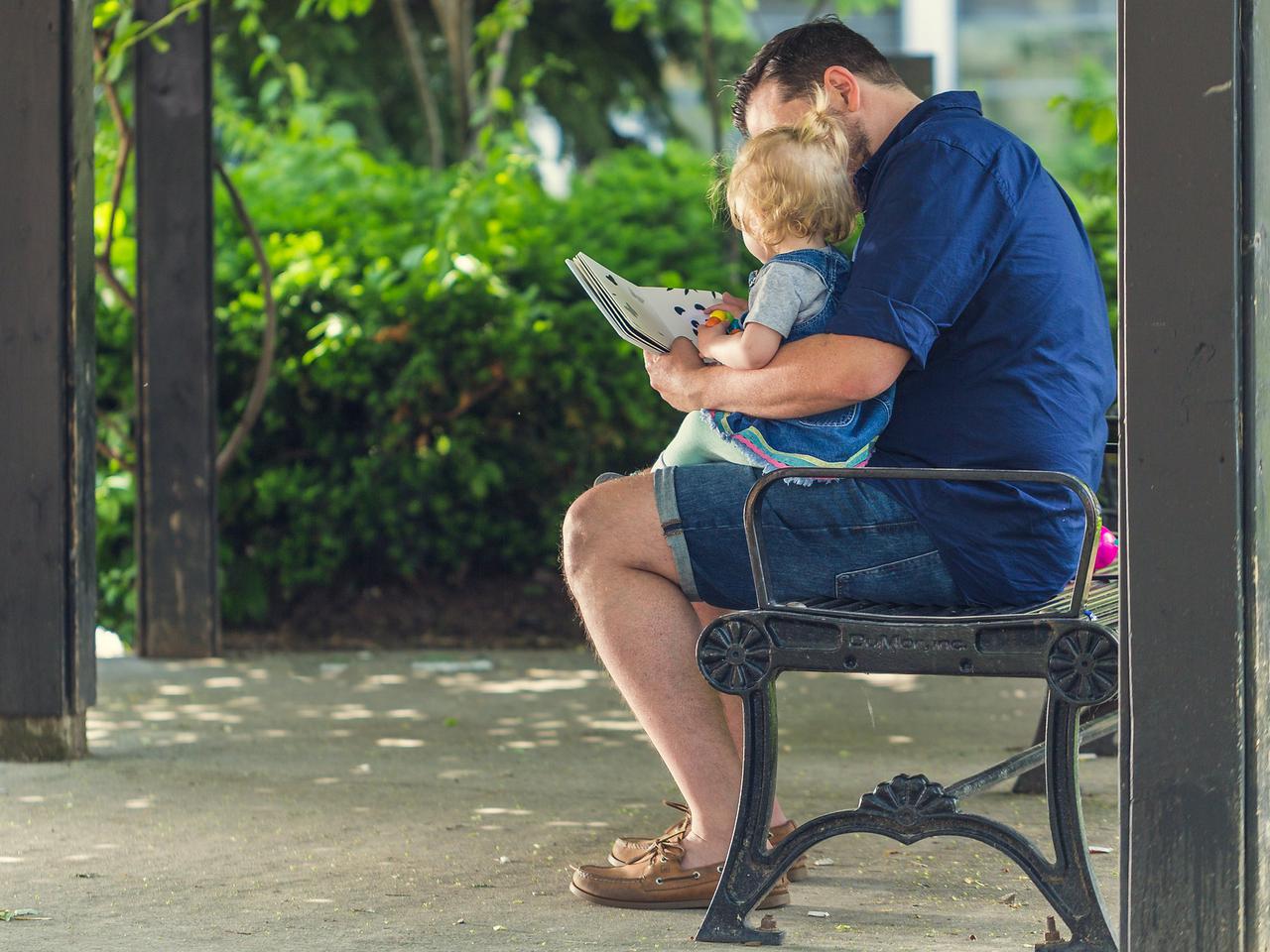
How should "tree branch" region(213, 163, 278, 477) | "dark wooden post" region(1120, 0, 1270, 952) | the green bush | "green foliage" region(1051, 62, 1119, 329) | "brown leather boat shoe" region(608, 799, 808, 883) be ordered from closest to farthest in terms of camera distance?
"dark wooden post" region(1120, 0, 1270, 952)
"brown leather boat shoe" region(608, 799, 808, 883)
"green foliage" region(1051, 62, 1119, 329)
"tree branch" region(213, 163, 278, 477)
the green bush

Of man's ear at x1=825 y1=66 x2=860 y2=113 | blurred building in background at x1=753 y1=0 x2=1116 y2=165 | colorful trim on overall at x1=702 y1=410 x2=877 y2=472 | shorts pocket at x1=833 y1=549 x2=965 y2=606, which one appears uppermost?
blurred building in background at x1=753 y1=0 x2=1116 y2=165

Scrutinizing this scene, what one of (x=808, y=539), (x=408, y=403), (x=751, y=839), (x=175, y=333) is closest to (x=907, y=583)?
(x=808, y=539)

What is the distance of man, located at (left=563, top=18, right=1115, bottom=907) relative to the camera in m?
3.10

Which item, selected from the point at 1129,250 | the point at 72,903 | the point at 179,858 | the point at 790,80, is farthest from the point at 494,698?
the point at 1129,250

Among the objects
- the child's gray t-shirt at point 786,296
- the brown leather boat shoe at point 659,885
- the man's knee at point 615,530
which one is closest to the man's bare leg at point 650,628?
the man's knee at point 615,530

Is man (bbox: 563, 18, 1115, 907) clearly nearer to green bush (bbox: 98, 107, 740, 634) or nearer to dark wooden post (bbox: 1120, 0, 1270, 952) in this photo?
dark wooden post (bbox: 1120, 0, 1270, 952)

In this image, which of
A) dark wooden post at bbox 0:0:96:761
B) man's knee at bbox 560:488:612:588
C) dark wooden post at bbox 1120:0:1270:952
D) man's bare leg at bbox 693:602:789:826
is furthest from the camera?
dark wooden post at bbox 0:0:96:761

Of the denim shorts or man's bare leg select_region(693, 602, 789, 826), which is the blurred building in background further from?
the denim shorts

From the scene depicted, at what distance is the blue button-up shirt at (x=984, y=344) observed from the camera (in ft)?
10.2

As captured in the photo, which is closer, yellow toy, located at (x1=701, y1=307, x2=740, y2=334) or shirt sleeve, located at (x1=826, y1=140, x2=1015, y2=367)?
shirt sleeve, located at (x1=826, y1=140, x2=1015, y2=367)

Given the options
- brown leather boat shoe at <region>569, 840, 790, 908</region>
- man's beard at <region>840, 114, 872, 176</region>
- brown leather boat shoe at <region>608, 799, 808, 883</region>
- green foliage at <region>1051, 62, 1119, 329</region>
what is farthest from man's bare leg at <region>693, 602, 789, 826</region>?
green foliage at <region>1051, 62, 1119, 329</region>

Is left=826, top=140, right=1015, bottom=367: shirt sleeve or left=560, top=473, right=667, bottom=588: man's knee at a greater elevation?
left=826, top=140, right=1015, bottom=367: shirt sleeve

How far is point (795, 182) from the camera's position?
3205 mm

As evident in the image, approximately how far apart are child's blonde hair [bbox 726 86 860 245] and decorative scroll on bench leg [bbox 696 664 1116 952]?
0.78 metres
